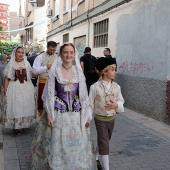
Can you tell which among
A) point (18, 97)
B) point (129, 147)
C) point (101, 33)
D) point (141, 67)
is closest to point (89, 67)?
point (141, 67)

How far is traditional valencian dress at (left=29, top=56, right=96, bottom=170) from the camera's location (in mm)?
3363

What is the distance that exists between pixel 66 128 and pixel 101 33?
28.0ft

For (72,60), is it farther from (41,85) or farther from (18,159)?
(41,85)

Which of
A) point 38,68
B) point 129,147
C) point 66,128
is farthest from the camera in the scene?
point 38,68

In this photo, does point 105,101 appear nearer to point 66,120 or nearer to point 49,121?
point 66,120

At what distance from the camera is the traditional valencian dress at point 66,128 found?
3.36m

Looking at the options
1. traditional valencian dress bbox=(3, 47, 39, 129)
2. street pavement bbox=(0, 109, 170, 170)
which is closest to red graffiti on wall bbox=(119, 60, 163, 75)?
street pavement bbox=(0, 109, 170, 170)

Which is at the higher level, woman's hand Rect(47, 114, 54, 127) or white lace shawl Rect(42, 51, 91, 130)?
white lace shawl Rect(42, 51, 91, 130)

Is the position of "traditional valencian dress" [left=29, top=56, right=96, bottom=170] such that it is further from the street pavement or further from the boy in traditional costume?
the street pavement

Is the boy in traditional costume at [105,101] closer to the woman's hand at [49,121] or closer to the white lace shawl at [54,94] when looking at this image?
the white lace shawl at [54,94]

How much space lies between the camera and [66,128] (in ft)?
11.1

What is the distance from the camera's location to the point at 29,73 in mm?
5770

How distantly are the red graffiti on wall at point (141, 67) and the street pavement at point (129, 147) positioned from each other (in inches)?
53.0

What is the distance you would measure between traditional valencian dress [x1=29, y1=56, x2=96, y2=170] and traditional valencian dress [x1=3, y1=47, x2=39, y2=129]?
222 centimetres
